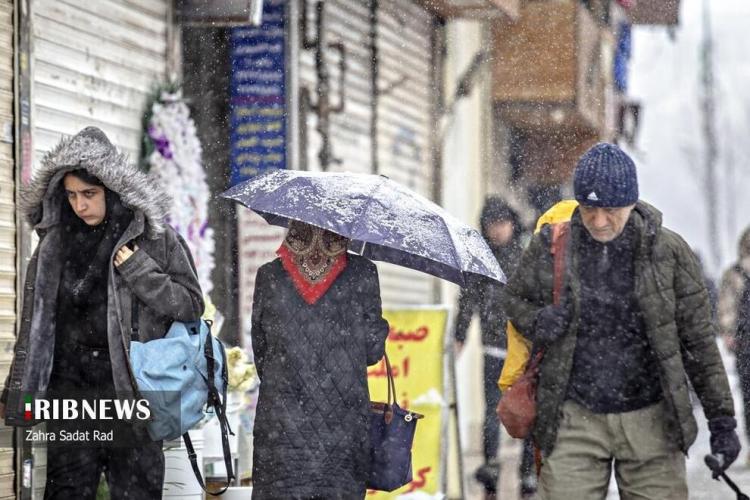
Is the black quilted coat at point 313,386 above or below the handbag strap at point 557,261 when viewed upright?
below

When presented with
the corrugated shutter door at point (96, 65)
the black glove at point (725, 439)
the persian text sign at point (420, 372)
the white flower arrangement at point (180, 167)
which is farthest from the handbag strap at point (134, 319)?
the persian text sign at point (420, 372)

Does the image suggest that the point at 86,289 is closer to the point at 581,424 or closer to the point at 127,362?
the point at 127,362

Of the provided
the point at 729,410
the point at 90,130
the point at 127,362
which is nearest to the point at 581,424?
the point at 729,410

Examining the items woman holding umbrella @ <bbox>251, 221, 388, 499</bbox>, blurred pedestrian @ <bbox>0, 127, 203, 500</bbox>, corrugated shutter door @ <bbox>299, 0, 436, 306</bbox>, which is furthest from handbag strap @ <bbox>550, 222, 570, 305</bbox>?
corrugated shutter door @ <bbox>299, 0, 436, 306</bbox>

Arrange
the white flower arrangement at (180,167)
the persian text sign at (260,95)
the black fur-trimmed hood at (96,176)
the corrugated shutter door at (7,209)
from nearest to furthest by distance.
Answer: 1. the black fur-trimmed hood at (96,176)
2. the corrugated shutter door at (7,209)
3. the white flower arrangement at (180,167)
4. the persian text sign at (260,95)

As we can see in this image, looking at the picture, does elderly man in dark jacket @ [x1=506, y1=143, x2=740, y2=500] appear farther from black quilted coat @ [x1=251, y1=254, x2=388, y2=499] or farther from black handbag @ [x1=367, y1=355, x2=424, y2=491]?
black quilted coat @ [x1=251, y1=254, x2=388, y2=499]

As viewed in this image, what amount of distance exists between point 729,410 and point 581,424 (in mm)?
602

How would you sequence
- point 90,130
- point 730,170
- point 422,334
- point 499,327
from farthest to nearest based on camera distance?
point 730,170, point 499,327, point 422,334, point 90,130

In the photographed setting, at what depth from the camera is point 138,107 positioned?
9492mm

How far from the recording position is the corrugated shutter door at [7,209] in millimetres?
7473

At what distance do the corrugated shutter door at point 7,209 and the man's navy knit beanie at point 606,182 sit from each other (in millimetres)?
3154

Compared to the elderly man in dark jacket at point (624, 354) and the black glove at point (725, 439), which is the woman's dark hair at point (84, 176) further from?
the black glove at point (725, 439)

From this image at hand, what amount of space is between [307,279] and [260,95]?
5427 mm

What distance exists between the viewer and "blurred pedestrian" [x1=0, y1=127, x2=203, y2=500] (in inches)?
239
